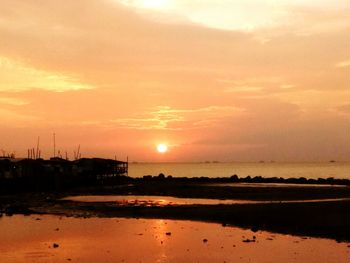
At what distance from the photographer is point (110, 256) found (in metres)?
18.2

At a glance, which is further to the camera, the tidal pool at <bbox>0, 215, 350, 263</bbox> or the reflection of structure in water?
the reflection of structure in water

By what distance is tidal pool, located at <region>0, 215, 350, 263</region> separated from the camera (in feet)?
58.4

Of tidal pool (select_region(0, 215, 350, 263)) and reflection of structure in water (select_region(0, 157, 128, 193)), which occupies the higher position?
reflection of structure in water (select_region(0, 157, 128, 193))

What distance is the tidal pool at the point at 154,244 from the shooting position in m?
17.8

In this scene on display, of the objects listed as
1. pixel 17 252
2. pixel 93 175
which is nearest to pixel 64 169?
pixel 93 175

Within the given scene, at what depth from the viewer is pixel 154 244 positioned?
814 inches

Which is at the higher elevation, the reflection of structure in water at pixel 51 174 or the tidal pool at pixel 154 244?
the reflection of structure in water at pixel 51 174

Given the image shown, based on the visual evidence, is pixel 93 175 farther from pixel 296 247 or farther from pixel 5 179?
pixel 296 247

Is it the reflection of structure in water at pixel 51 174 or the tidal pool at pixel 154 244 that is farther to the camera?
the reflection of structure in water at pixel 51 174

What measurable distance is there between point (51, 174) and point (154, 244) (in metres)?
50.7

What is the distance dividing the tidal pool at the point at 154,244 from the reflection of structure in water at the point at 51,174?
116 ft

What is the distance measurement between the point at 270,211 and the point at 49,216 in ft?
47.2

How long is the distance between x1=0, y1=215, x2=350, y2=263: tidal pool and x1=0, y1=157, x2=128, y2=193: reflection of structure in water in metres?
35.4

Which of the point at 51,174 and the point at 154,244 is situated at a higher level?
the point at 51,174
